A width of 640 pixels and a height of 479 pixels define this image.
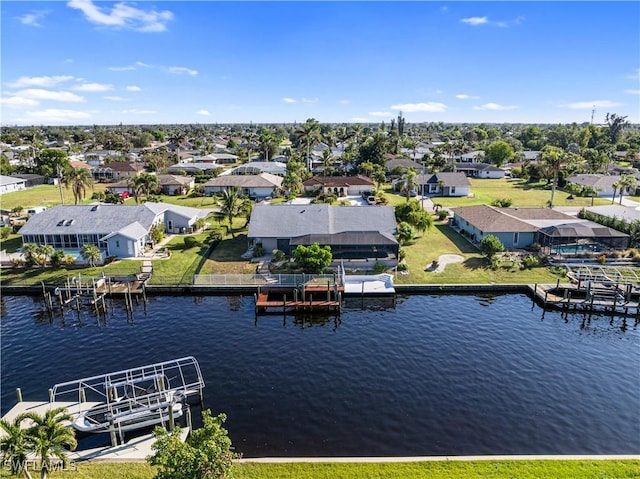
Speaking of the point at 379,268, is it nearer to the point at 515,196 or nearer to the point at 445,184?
the point at 445,184

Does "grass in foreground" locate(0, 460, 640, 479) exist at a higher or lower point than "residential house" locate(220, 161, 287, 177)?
lower

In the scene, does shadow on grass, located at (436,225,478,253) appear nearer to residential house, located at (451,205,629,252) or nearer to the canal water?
residential house, located at (451,205,629,252)

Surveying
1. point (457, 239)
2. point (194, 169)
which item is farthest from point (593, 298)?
point (194, 169)

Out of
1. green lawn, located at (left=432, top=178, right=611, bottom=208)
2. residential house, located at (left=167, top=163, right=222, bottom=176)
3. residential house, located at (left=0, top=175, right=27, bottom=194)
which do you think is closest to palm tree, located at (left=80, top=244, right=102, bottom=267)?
green lawn, located at (left=432, top=178, right=611, bottom=208)

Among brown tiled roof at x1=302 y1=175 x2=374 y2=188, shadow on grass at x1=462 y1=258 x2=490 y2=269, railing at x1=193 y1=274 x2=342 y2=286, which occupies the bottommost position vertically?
railing at x1=193 y1=274 x2=342 y2=286

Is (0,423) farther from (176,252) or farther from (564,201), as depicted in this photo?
(564,201)

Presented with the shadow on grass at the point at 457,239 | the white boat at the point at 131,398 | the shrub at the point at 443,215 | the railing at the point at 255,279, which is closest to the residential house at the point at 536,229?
the shadow on grass at the point at 457,239
